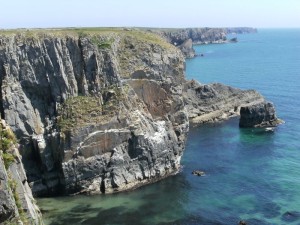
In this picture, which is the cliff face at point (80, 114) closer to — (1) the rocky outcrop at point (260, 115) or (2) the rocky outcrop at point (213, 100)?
(1) the rocky outcrop at point (260, 115)

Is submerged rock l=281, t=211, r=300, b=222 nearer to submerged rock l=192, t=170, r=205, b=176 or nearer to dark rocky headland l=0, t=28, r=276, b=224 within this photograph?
submerged rock l=192, t=170, r=205, b=176

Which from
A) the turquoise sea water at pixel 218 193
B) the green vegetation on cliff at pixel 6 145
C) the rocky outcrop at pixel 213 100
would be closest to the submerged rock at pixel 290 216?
the turquoise sea water at pixel 218 193

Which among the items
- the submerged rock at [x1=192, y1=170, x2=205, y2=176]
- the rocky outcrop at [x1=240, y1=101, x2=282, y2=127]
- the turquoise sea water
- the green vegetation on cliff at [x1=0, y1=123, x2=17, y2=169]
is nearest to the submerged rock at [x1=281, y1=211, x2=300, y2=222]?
the turquoise sea water

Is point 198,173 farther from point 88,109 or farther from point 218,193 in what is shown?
point 88,109

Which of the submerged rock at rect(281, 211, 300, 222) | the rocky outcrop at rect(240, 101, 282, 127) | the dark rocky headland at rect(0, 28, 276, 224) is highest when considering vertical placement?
the dark rocky headland at rect(0, 28, 276, 224)

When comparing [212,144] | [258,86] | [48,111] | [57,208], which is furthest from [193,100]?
[57,208]

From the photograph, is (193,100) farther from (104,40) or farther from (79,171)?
(79,171)

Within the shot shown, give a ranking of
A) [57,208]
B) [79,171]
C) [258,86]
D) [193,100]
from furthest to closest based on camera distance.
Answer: [258,86]
[193,100]
[79,171]
[57,208]

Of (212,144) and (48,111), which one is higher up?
(48,111)
